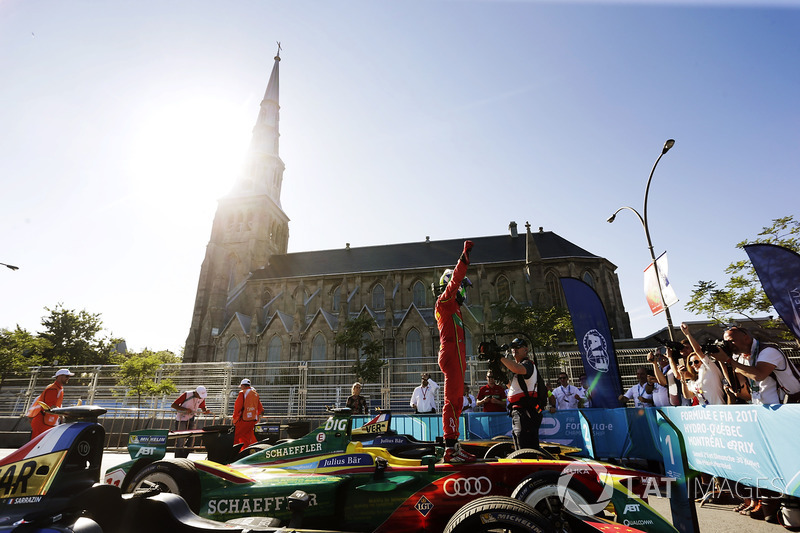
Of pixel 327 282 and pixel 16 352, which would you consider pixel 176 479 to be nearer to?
pixel 16 352

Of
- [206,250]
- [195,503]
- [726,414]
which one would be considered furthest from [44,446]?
[206,250]

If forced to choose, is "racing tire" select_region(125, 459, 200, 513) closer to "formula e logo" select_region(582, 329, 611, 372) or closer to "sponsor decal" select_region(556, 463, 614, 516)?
"sponsor decal" select_region(556, 463, 614, 516)

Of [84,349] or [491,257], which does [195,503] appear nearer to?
[491,257]

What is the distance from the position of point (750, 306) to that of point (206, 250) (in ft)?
148

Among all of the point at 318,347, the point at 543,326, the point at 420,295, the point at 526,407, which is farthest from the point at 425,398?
the point at 420,295

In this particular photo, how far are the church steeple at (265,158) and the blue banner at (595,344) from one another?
4147cm

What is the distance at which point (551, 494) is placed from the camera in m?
3.16

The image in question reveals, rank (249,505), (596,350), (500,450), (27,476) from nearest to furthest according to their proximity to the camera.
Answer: (27,476), (249,505), (500,450), (596,350)

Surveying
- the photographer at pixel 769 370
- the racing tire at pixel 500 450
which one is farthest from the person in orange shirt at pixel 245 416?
the photographer at pixel 769 370

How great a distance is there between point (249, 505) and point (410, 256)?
39.0m

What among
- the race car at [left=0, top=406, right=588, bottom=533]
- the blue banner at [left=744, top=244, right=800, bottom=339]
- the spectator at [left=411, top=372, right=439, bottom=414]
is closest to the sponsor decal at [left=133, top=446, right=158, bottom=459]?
the race car at [left=0, top=406, right=588, bottom=533]

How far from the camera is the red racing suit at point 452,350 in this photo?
4359 mm

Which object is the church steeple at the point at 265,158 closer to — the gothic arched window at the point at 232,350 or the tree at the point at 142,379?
the gothic arched window at the point at 232,350

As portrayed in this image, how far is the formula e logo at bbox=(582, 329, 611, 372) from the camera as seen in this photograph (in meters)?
10.6
